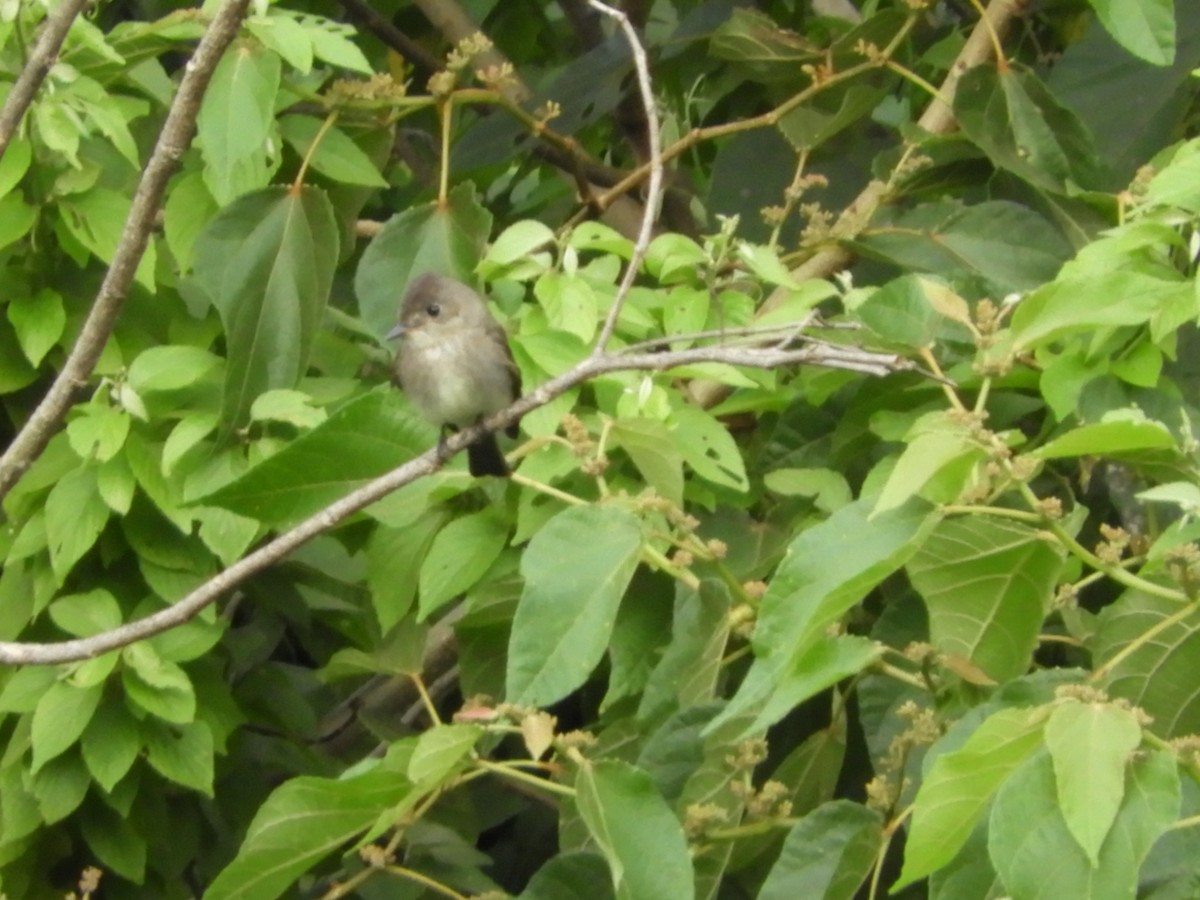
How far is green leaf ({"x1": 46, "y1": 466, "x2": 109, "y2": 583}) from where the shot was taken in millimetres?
2814

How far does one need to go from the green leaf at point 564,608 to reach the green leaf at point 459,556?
0.53m

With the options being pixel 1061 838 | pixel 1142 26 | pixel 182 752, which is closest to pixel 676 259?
pixel 1142 26

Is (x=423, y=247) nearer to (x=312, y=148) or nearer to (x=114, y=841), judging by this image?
(x=312, y=148)

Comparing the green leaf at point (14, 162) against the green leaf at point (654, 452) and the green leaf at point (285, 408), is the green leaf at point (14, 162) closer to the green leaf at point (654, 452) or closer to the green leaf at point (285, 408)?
the green leaf at point (285, 408)

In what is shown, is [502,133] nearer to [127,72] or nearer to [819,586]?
[127,72]

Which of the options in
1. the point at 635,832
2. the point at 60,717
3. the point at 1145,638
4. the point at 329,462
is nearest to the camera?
the point at 1145,638

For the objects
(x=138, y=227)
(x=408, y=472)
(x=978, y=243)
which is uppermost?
(x=138, y=227)

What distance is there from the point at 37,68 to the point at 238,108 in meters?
0.35

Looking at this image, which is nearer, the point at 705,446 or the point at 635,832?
the point at 635,832

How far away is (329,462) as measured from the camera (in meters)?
2.31

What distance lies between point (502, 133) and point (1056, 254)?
1.20 metres

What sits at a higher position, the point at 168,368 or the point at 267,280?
the point at 267,280

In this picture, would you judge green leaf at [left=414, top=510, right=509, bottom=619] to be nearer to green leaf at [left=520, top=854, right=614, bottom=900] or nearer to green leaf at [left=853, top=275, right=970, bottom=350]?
green leaf at [left=520, top=854, right=614, bottom=900]

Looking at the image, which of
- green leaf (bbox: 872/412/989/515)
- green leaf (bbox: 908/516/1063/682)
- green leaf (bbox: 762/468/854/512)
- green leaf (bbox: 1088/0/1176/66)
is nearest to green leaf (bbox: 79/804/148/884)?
green leaf (bbox: 762/468/854/512)
